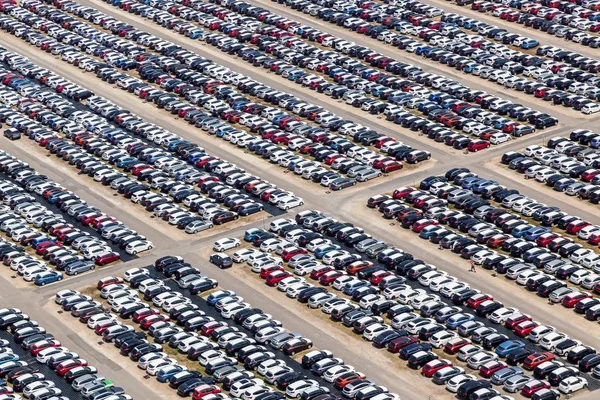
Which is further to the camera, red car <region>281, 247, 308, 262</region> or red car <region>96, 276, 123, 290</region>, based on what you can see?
red car <region>281, 247, 308, 262</region>

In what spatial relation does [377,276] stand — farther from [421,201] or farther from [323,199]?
[323,199]

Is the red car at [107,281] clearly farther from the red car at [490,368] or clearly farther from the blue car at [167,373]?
the red car at [490,368]

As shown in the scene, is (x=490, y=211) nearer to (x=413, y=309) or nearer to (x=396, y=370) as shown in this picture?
(x=413, y=309)

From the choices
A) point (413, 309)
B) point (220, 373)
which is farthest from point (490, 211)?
point (220, 373)

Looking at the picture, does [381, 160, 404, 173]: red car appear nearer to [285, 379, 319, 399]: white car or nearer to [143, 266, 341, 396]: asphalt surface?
[143, 266, 341, 396]: asphalt surface

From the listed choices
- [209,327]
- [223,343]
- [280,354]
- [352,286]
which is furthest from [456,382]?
[209,327]

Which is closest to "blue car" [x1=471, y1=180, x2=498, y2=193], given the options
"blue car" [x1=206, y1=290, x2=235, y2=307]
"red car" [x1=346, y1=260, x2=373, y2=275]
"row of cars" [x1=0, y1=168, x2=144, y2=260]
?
"red car" [x1=346, y1=260, x2=373, y2=275]
